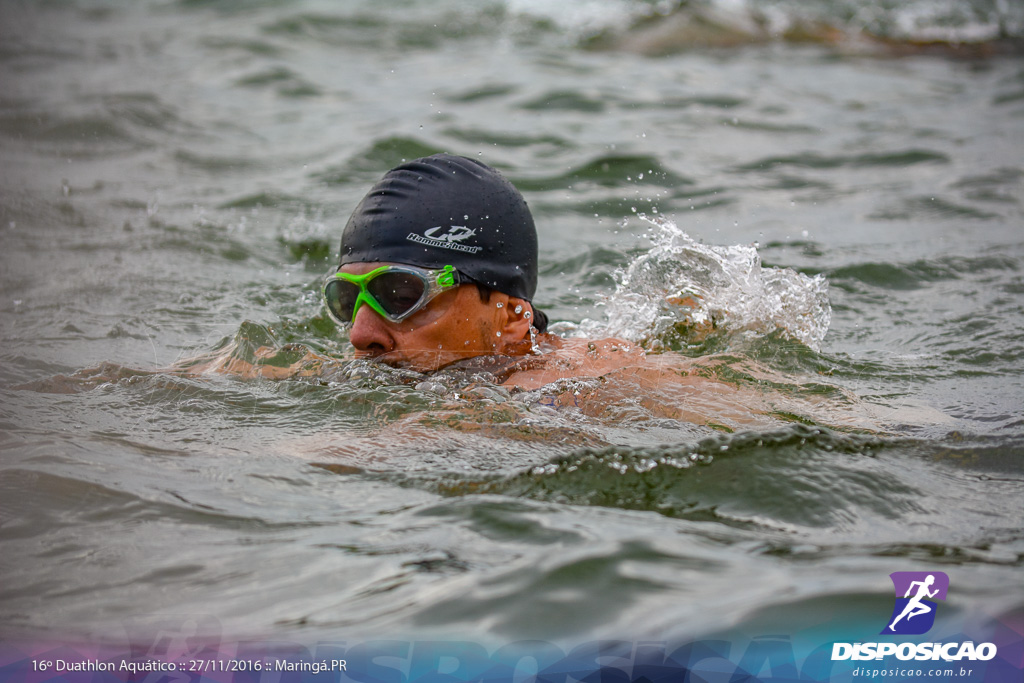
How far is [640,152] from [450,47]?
619 cm

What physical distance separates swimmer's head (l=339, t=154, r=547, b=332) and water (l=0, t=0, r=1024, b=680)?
0.53m

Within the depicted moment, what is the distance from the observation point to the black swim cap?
402 cm

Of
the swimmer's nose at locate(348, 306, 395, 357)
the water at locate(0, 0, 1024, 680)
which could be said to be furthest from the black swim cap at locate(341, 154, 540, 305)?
the water at locate(0, 0, 1024, 680)

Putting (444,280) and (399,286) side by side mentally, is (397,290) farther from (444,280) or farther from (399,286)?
(444,280)

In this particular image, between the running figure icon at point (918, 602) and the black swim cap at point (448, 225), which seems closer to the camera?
the running figure icon at point (918, 602)

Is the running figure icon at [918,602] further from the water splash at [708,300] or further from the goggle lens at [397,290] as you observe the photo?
the water splash at [708,300]

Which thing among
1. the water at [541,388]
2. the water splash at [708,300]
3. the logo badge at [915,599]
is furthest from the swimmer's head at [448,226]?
the logo badge at [915,599]

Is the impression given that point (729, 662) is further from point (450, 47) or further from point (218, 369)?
point (450, 47)

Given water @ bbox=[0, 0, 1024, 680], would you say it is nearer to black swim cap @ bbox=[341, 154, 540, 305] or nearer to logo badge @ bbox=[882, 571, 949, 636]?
logo badge @ bbox=[882, 571, 949, 636]

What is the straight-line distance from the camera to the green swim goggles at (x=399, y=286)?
3.94 metres

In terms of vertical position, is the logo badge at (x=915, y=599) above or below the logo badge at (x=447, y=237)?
below

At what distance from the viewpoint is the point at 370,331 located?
3986mm

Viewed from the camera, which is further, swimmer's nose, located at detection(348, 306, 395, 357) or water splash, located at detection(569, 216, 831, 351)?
water splash, located at detection(569, 216, 831, 351)

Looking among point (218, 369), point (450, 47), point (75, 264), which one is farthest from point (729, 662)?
point (450, 47)
